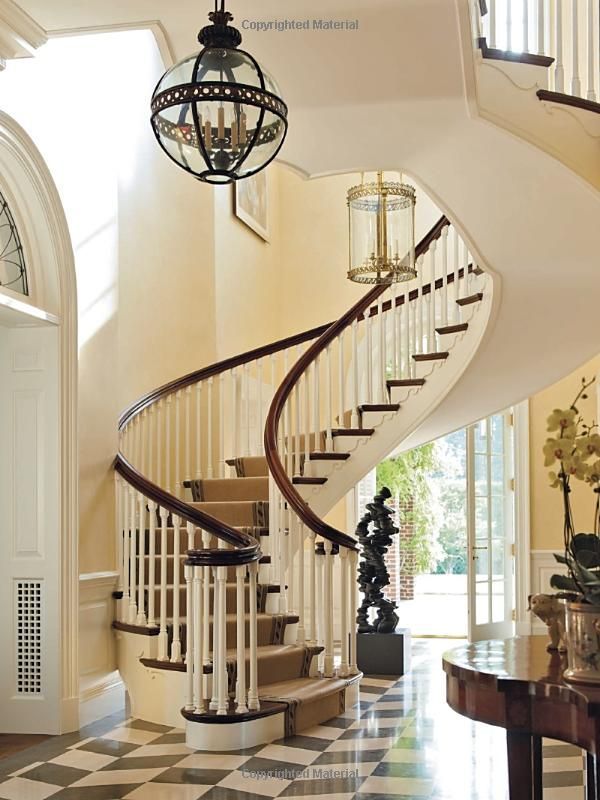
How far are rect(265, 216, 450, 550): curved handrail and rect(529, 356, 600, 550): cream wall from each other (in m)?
2.81

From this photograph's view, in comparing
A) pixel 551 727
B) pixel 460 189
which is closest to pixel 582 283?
pixel 460 189

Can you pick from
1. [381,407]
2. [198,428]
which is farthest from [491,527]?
[198,428]

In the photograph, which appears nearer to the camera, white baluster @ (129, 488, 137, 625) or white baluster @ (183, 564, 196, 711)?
white baluster @ (183, 564, 196, 711)

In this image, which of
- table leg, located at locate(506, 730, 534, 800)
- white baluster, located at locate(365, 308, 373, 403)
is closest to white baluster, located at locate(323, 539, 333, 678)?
white baluster, located at locate(365, 308, 373, 403)

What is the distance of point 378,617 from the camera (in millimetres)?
7414

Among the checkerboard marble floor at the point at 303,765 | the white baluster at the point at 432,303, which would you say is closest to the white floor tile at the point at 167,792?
the checkerboard marble floor at the point at 303,765

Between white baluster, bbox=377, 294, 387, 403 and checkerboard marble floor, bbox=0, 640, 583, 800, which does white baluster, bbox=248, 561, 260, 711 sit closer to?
checkerboard marble floor, bbox=0, 640, 583, 800

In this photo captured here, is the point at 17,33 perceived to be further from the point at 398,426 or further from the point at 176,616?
the point at 398,426

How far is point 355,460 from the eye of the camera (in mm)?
7305

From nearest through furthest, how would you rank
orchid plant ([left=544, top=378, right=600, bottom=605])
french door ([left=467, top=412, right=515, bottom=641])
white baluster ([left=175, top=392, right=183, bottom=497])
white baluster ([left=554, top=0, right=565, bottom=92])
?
A: orchid plant ([left=544, top=378, right=600, bottom=605]), white baluster ([left=554, top=0, right=565, bottom=92]), white baluster ([left=175, top=392, right=183, bottom=497]), french door ([left=467, top=412, right=515, bottom=641])

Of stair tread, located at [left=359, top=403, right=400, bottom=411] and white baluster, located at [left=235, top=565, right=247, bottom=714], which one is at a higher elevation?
stair tread, located at [left=359, top=403, right=400, bottom=411]

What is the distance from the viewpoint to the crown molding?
3.89 m

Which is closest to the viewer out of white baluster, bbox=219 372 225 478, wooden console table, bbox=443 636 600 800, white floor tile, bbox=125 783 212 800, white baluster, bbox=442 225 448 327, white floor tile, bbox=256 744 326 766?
wooden console table, bbox=443 636 600 800

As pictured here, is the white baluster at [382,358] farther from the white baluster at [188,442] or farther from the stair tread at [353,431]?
the white baluster at [188,442]
